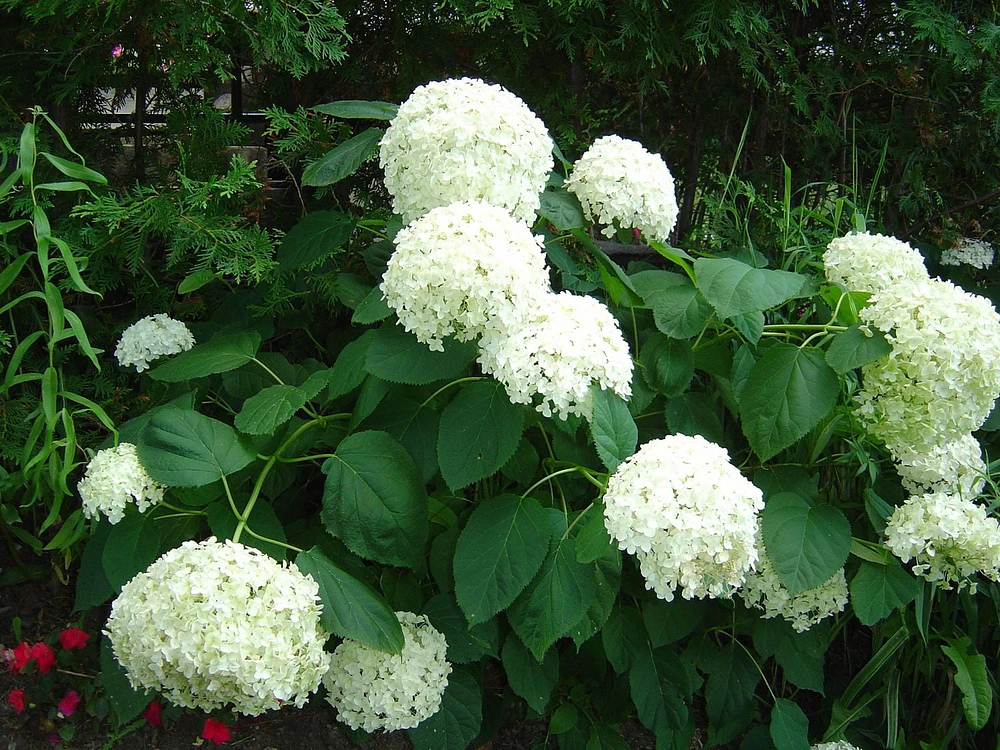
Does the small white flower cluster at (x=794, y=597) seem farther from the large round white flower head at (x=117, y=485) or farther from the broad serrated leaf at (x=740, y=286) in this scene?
the large round white flower head at (x=117, y=485)

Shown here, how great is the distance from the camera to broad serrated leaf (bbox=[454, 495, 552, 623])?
4.83ft

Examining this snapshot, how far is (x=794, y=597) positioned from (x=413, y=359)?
0.91 m

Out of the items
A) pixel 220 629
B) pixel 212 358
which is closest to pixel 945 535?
pixel 220 629

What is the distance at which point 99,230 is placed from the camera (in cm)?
189

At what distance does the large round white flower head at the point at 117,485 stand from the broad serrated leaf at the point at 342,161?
632mm

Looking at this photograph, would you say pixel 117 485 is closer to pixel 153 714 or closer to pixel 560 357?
pixel 153 714

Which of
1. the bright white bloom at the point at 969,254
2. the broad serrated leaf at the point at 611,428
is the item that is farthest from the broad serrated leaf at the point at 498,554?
the bright white bloom at the point at 969,254

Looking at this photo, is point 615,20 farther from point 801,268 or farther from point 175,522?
point 175,522

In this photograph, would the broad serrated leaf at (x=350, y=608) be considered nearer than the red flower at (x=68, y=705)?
Yes

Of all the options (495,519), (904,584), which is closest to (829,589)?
(904,584)

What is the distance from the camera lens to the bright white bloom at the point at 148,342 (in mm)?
1865

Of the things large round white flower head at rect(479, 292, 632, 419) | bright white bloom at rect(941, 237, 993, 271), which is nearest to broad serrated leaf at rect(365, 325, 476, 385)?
large round white flower head at rect(479, 292, 632, 419)

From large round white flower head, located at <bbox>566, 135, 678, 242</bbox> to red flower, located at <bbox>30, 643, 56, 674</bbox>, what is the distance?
4.74ft

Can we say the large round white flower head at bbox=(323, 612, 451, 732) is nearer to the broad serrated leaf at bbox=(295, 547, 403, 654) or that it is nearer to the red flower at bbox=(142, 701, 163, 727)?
Result: the broad serrated leaf at bbox=(295, 547, 403, 654)
